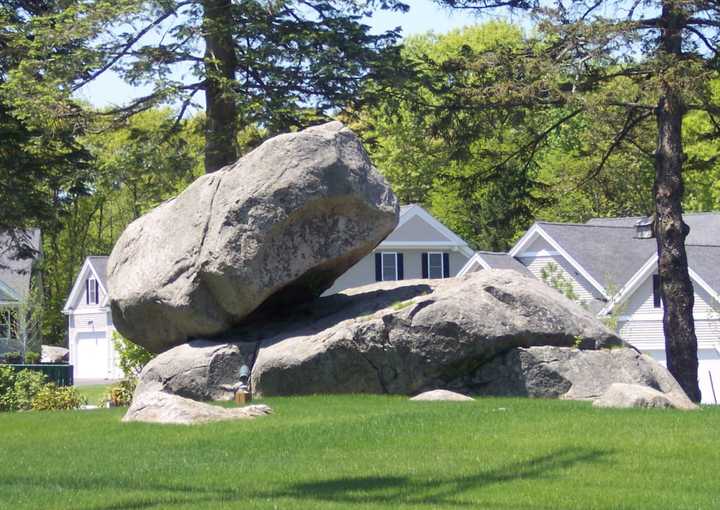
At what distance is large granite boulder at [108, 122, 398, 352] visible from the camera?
18.8 m

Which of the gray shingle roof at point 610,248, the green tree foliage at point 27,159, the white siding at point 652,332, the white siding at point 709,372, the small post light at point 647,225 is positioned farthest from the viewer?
the gray shingle roof at point 610,248

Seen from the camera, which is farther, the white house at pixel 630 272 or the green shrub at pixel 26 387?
the white house at pixel 630 272

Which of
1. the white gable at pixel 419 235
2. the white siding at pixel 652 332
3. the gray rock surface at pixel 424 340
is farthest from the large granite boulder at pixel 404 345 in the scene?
the white gable at pixel 419 235

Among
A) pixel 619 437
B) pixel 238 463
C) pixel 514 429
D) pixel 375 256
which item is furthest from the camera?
pixel 375 256

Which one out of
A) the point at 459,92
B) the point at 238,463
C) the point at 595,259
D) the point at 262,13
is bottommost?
the point at 238,463

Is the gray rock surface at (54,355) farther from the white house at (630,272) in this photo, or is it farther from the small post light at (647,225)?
the small post light at (647,225)

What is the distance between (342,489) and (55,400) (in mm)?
12583

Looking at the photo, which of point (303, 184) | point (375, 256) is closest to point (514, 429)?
point (303, 184)

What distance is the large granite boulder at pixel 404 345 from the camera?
1853cm

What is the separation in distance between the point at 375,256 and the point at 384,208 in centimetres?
3100

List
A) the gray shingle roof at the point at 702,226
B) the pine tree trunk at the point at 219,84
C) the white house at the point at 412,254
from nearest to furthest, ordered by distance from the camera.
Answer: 1. the pine tree trunk at the point at 219,84
2. the gray shingle roof at the point at 702,226
3. the white house at the point at 412,254

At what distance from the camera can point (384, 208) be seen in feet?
64.3

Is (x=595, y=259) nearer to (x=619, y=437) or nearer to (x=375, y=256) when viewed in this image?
(x=375, y=256)

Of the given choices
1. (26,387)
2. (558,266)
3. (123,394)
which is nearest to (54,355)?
(558,266)
